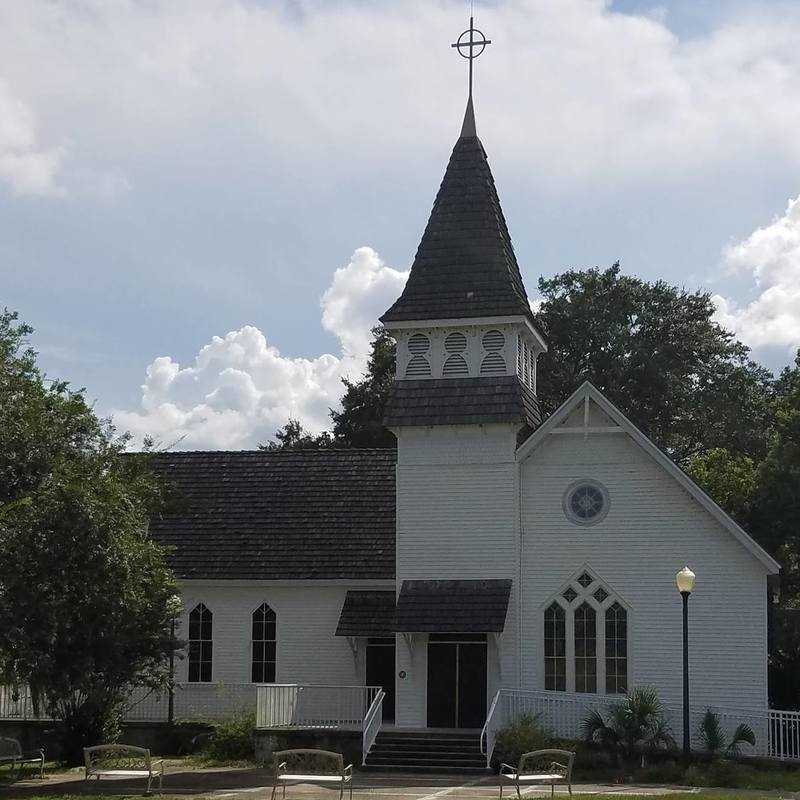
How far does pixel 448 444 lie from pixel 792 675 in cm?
1030

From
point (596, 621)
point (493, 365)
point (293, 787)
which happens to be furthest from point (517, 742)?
point (493, 365)

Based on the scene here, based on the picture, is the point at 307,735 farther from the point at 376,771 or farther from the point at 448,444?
the point at 448,444

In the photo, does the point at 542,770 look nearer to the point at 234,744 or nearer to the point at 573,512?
the point at 573,512

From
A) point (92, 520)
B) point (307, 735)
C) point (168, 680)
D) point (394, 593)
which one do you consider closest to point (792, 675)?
point (394, 593)

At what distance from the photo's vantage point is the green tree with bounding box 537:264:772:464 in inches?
2247

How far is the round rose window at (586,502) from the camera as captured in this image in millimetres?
29328

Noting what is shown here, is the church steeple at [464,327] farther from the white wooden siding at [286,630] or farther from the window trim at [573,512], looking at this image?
the white wooden siding at [286,630]

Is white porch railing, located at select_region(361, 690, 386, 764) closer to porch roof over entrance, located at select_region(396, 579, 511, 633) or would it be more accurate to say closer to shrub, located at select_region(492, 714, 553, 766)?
porch roof over entrance, located at select_region(396, 579, 511, 633)

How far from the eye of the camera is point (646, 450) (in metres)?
29.0

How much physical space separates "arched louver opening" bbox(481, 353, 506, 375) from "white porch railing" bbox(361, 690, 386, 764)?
24.5 feet

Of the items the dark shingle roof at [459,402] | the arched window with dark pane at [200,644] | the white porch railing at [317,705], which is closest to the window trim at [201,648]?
the arched window with dark pane at [200,644]

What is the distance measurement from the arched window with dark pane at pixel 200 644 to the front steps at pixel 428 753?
20.9ft

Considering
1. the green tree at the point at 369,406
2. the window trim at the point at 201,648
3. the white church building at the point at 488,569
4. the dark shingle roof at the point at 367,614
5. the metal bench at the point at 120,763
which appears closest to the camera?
the metal bench at the point at 120,763

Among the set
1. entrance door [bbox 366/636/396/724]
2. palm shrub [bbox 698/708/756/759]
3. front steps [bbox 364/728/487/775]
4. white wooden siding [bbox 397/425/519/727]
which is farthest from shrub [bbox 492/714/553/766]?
entrance door [bbox 366/636/396/724]
